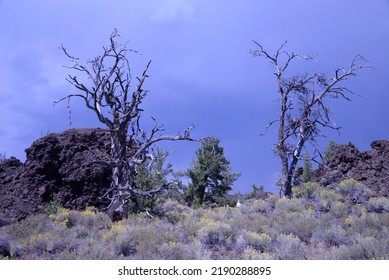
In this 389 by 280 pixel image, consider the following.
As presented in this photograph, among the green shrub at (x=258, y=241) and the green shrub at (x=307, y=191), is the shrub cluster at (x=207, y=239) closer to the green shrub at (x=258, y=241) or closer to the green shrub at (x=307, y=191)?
the green shrub at (x=258, y=241)

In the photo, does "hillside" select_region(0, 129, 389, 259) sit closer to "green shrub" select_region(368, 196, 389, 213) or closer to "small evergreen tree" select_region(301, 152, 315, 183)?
"green shrub" select_region(368, 196, 389, 213)

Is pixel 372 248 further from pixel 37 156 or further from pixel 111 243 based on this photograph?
pixel 37 156

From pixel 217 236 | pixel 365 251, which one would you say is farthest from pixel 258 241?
pixel 365 251

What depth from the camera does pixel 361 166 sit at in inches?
854

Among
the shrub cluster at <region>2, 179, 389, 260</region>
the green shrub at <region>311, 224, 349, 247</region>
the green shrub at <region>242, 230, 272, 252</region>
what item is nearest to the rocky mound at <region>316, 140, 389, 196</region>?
the shrub cluster at <region>2, 179, 389, 260</region>

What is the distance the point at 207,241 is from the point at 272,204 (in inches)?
337

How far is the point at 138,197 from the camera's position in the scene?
57.1ft

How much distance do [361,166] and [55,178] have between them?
1597 cm

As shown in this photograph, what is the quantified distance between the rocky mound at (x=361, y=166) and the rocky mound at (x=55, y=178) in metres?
12.1

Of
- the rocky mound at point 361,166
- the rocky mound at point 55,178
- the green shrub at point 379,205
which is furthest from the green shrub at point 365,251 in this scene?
the rocky mound at point 361,166

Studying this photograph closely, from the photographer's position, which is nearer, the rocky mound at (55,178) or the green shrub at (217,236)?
the green shrub at (217,236)

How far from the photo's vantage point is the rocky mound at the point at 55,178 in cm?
1697
